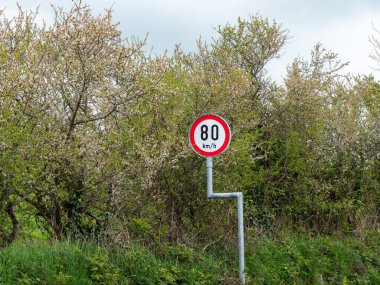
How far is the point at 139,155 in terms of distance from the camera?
12.3 metres

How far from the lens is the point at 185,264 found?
10.5 m

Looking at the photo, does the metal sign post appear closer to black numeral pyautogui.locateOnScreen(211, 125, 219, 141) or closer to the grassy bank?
black numeral pyautogui.locateOnScreen(211, 125, 219, 141)

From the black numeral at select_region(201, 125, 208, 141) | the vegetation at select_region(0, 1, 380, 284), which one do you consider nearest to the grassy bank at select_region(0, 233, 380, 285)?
the vegetation at select_region(0, 1, 380, 284)

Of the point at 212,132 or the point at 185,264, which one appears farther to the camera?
the point at 212,132

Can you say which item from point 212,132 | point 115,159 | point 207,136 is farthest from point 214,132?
point 115,159

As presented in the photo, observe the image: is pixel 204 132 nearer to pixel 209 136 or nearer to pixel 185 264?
pixel 209 136

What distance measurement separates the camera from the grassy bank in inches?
344

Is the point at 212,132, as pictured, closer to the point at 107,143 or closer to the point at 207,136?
the point at 207,136

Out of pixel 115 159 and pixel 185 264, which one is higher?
pixel 115 159

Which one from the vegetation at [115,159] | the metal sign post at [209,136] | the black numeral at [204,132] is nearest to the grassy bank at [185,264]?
the vegetation at [115,159]

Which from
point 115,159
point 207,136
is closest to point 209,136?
point 207,136

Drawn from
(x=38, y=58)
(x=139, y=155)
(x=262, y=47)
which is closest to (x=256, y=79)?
(x=262, y=47)

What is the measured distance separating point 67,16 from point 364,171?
33.7 feet

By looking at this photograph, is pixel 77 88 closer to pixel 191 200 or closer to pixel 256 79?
pixel 191 200
